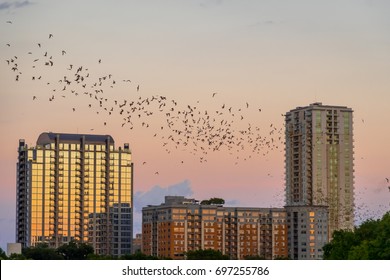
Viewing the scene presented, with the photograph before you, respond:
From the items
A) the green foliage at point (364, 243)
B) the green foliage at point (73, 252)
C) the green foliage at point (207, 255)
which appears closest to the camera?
the green foliage at point (364, 243)

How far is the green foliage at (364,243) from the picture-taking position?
191 ft

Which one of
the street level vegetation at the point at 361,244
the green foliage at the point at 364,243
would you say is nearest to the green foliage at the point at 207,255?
the street level vegetation at the point at 361,244

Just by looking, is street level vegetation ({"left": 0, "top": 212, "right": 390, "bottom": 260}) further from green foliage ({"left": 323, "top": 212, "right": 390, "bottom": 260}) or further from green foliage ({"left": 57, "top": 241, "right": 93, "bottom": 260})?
green foliage ({"left": 57, "top": 241, "right": 93, "bottom": 260})

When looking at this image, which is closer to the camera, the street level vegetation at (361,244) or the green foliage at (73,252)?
the street level vegetation at (361,244)

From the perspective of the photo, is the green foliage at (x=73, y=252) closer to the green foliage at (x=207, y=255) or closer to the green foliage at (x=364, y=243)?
the green foliage at (x=207, y=255)

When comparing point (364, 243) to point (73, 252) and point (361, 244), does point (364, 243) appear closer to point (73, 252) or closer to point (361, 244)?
point (361, 244)

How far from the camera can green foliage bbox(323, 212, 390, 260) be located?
191 ft

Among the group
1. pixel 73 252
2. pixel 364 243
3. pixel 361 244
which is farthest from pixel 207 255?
pixel 364 243

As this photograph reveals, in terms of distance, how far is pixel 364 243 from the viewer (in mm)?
67188

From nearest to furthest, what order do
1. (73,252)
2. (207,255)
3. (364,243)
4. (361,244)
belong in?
(364,243) < (361,244) < (207,255) < (73,252)

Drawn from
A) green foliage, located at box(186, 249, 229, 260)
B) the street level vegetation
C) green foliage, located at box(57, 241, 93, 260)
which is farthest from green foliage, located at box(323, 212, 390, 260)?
green foliage, located at box(57, 241, 93, 260)
